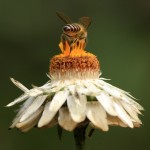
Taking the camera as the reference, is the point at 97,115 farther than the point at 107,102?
No

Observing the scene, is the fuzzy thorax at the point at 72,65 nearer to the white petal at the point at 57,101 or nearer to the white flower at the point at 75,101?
the white flower at the point at 75,101

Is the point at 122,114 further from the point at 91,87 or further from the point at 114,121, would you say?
the point at 91,87

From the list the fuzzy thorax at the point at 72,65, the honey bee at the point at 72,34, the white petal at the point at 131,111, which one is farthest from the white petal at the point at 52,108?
the honey bee at the point at 72,34

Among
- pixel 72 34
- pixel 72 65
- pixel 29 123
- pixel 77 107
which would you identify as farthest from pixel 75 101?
pixel 72 34

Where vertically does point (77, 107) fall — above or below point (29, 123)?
above

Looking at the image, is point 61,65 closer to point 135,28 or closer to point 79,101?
point 79,101
